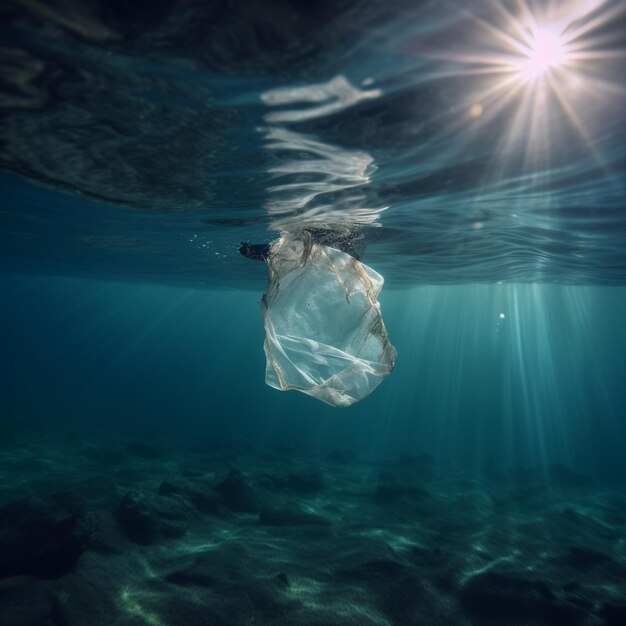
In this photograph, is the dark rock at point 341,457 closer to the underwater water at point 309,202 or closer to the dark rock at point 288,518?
the underwater water at point 309,202

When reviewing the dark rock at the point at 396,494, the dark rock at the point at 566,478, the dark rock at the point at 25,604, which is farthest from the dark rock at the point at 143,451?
the dark rock at the point at 566,478

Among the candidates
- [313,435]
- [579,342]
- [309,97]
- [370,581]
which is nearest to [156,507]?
[370,581]

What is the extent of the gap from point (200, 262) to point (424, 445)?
5024 centimetres

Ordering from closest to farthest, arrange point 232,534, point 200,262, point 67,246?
1. point 232,534
2. point 67,246
3. point 200,262

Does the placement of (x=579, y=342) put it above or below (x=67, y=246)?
above

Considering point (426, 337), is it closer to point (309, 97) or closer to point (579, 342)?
point (579, 342)

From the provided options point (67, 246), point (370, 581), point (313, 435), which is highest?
point (67, 246)

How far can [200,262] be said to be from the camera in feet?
66.5

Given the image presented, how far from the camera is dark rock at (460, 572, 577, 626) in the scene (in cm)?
745

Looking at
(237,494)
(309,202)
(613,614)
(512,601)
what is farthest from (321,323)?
(237,494)

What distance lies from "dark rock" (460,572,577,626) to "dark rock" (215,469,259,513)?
810 cm

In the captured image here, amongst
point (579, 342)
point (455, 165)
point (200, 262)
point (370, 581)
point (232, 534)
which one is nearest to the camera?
point (455, 165)

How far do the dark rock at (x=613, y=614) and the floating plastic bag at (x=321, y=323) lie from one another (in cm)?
738

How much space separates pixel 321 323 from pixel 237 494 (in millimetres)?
11177
